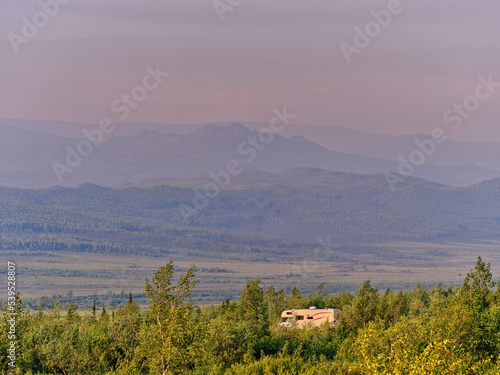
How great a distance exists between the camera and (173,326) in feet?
117

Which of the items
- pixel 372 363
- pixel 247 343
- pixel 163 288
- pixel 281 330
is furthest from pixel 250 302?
pixel 372 363

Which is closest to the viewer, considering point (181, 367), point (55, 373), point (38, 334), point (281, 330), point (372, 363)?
point (372, 363)

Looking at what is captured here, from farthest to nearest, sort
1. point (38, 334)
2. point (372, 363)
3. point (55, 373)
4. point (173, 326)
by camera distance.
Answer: point (38, 334)
point (55, 373)
point (173, 326)
point (372, 363)

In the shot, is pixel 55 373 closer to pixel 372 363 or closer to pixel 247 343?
pixel 247 343

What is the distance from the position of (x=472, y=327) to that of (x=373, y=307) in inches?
1023

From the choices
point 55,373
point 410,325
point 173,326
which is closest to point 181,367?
point 173,326

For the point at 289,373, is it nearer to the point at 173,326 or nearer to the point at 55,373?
the point at 173,326

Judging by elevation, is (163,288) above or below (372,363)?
above

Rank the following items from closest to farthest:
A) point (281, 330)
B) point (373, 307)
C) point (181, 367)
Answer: point (181, 367) → point (281, 330) → point (373, 307)

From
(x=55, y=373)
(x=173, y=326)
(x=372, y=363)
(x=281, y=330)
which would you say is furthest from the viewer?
(x=281, y=330)

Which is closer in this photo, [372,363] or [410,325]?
[372,363]

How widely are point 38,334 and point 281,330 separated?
21196mm

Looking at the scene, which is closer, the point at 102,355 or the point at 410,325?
the point at 410,325

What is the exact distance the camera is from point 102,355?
161 feet
